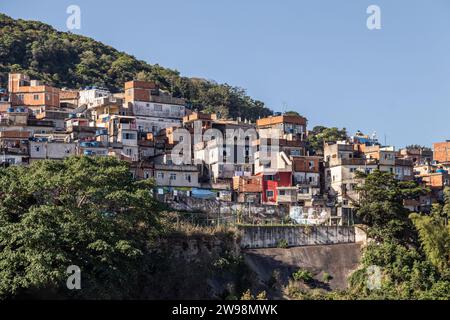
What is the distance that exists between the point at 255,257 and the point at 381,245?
6913 mm

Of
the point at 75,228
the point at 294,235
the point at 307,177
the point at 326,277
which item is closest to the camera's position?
the point at 75,228

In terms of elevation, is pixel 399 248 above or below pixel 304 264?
above

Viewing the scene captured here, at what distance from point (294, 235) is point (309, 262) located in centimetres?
211

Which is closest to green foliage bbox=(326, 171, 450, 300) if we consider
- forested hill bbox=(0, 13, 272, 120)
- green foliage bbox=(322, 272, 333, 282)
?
green foliage bbox=(322, 272, 333, 282)

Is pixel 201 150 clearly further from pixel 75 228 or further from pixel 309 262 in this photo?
pixel 75 228

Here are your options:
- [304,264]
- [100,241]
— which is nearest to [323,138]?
[304,264]

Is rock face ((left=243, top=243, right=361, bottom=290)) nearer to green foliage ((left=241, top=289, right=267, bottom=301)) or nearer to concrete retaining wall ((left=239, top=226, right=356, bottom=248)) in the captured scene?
concrete retaining wall ((left=239, top=226, right=356, bottom=248))

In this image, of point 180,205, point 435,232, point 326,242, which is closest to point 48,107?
point 180,205

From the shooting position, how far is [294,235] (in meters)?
58.1

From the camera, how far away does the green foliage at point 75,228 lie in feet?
142

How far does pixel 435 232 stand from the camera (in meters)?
54.7

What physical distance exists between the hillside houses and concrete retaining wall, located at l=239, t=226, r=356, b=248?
185 cm

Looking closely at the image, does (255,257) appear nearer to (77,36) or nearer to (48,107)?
(48,107)

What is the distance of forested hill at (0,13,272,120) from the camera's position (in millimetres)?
101500
